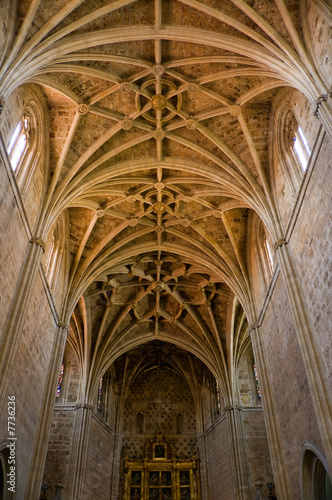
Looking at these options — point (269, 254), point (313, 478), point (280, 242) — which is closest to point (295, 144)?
point (280, 242)

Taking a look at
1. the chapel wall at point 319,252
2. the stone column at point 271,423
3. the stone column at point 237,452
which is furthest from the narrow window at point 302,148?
the stone column at point 237,452

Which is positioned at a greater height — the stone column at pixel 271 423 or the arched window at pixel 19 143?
the arched window at pixel 19 143

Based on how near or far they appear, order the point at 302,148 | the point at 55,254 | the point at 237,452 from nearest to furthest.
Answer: the point at 302,148
the point at 55,254
the point at 237,452

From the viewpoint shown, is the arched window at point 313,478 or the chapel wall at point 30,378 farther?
the chapel wall at point 30,378

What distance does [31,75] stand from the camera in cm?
1083

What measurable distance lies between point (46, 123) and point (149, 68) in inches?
144

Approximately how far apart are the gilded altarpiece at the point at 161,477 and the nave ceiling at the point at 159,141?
544 cm

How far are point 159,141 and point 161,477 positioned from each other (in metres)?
17.8

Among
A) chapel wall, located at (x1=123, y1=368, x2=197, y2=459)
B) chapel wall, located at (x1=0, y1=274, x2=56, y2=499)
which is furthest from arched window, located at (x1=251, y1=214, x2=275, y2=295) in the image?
chapel wall, located at (x1=123, y1=368, x2=197, y2=459)

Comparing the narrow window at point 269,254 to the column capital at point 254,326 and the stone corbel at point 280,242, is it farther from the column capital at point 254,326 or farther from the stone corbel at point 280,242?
the stone corbel at point 280,242

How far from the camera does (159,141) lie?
48.4 feet

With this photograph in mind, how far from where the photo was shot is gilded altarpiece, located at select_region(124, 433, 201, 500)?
72.4ft

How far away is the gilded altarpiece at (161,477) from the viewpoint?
22078 millimetres

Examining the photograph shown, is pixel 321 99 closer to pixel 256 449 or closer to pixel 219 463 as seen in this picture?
pixel 256 449
